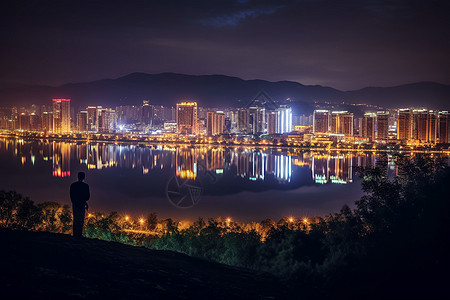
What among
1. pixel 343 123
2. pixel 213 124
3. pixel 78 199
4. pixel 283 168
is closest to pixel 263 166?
pixel 283 168

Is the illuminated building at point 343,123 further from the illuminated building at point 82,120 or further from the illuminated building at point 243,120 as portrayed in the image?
the illuminated building at point 82,120

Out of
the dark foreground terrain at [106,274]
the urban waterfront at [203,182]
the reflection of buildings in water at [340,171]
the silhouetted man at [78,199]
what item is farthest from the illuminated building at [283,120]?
the dark foreground terrain at [106,274]

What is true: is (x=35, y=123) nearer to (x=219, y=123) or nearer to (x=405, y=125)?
(x=219, y=123)

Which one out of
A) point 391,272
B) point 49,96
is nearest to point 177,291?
point 391,272

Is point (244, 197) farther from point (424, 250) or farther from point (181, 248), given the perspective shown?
point (424, 250)

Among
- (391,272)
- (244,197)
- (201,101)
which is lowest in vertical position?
(244,197)

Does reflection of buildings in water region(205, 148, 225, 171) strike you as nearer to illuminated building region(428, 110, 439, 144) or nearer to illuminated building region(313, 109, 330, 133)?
illuminated building region(428, 110, 439, 144)
